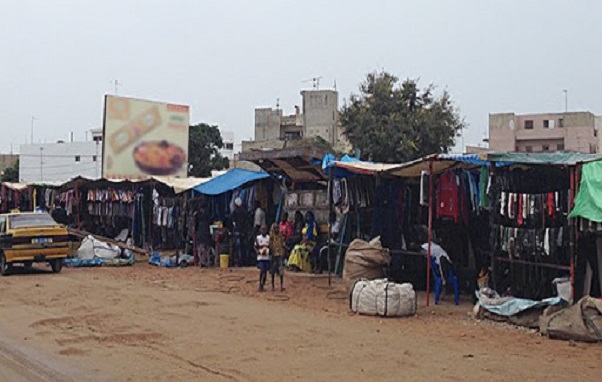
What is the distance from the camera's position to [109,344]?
995 centimetres

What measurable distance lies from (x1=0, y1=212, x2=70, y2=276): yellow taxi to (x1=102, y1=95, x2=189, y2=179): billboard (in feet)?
49.4

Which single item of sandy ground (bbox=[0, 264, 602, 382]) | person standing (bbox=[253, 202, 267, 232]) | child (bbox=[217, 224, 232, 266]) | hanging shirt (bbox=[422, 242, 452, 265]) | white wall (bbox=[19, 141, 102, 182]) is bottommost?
sandy ground (bbox=[0, 264, 602, 382])

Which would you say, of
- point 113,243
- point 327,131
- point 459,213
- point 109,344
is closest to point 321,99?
point 327,131

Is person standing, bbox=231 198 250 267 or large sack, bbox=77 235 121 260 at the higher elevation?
person standing, bbox=231 198 250 267

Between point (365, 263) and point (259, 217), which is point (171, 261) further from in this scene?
point (365, 263)

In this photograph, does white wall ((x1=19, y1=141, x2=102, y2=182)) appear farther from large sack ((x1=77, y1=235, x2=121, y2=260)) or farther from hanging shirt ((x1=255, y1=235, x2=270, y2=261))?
hanging shirt ((x1=255, y1=235, x2=270, y2=261))

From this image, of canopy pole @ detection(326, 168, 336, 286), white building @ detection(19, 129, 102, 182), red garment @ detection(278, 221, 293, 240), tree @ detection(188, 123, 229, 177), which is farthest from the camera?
white building @ detection(19, 129, 102, 182)

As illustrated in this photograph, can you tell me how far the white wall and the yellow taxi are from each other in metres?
49.5

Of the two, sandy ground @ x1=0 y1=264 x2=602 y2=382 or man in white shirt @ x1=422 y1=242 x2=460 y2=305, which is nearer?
sandy ground @ x1=0 y1=264 x2=602 y2=382

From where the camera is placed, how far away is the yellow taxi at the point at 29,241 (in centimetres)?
1909

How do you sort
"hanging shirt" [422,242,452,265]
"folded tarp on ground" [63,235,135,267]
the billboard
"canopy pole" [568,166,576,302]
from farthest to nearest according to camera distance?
the billboard < "folded tarp on ground" [63,235,135,267] < "hanging shirt" [422,242,452,265] < "canopy pole" [568,166,576,302]

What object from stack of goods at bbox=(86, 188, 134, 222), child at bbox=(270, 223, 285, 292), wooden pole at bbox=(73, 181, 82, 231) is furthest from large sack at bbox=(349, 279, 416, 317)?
wooden pole at bbox=(73, 181, 82, 231)

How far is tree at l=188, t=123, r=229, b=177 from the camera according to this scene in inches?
2157

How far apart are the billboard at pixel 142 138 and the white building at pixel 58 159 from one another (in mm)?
30670
